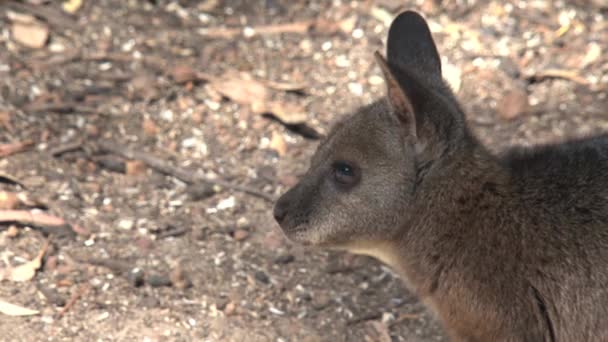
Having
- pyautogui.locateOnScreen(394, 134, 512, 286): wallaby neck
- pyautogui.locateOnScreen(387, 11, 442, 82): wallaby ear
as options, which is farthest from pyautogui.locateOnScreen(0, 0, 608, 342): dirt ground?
pyautogui.locateOnScreen(387, 11, 442, 82): wallaby ear

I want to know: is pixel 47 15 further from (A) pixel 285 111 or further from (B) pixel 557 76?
(B) pixel 557 76

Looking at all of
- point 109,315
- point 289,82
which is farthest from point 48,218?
point 289,82

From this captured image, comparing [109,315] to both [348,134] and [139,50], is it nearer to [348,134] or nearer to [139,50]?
[348,134]

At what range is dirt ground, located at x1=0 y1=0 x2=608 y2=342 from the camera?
5.30 m

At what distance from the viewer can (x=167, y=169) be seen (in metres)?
6.24

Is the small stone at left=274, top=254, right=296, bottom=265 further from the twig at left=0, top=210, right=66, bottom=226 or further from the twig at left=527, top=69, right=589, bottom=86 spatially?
the twig at left=527, top=69, right=589, bottom=86

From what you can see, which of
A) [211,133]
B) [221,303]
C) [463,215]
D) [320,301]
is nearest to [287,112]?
[211,133]

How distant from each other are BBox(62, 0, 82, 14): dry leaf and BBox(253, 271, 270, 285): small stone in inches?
114

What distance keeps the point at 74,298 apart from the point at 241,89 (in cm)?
223

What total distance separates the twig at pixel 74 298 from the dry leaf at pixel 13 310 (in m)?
0.12

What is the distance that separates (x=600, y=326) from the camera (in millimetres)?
4246

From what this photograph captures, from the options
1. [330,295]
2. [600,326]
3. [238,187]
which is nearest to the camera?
[600,326]

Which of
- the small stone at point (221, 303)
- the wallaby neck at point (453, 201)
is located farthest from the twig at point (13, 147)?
the wallaby neck at point (453, 201)

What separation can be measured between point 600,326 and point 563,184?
608mm
